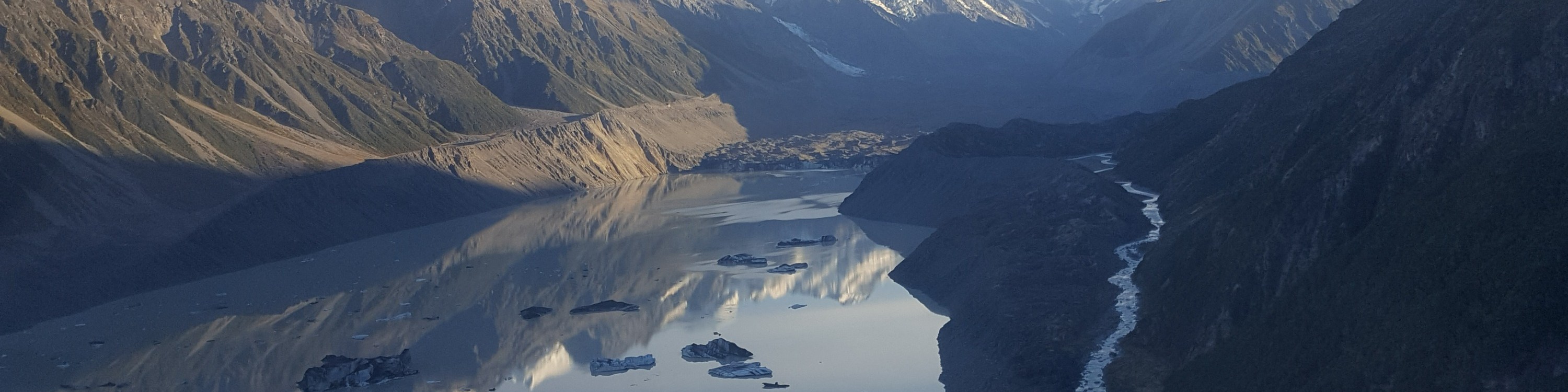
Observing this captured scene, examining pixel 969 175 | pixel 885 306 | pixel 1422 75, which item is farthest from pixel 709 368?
pixel 969 175

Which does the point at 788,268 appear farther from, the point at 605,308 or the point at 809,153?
the point at 809,153

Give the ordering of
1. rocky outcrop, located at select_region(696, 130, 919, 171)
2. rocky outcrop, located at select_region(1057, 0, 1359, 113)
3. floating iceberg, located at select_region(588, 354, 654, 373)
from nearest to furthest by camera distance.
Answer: floating iceberg, located at select_region(588, 354, 654, 373) < rocky outcrop, located at select_region(696, 130, 919, 171) < rocky outcrop, located at select_region(1057, 0, 1359, 113)

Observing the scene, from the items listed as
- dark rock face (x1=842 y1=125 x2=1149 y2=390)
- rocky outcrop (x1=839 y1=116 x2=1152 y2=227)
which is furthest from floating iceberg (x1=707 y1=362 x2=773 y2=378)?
rocky outcrop (x1=839 y1=116 x2=1152 y2=227)

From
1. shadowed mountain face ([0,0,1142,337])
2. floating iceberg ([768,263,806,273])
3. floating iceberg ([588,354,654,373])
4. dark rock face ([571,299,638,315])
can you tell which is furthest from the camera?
shadowed mountain face ([0,0,1142,337])

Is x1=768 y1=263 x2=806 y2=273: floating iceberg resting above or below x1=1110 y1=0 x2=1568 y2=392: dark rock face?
above

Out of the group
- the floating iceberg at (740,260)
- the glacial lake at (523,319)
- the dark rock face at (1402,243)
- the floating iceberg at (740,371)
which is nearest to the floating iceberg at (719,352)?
the glacial lake at (523,319)

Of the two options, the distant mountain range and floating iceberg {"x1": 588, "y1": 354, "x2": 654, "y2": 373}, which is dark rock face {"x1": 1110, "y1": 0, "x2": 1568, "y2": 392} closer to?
floating iceberg {"x1": 588, "y1": 354, "x2": 654, "y2": 373}

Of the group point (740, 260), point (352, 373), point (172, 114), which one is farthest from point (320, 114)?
point (352, 373)

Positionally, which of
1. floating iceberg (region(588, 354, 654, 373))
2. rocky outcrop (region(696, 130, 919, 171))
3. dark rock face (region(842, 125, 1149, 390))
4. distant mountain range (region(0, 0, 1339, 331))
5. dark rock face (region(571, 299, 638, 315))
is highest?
distant mountain range (region(0, 0, 1339, 331))
